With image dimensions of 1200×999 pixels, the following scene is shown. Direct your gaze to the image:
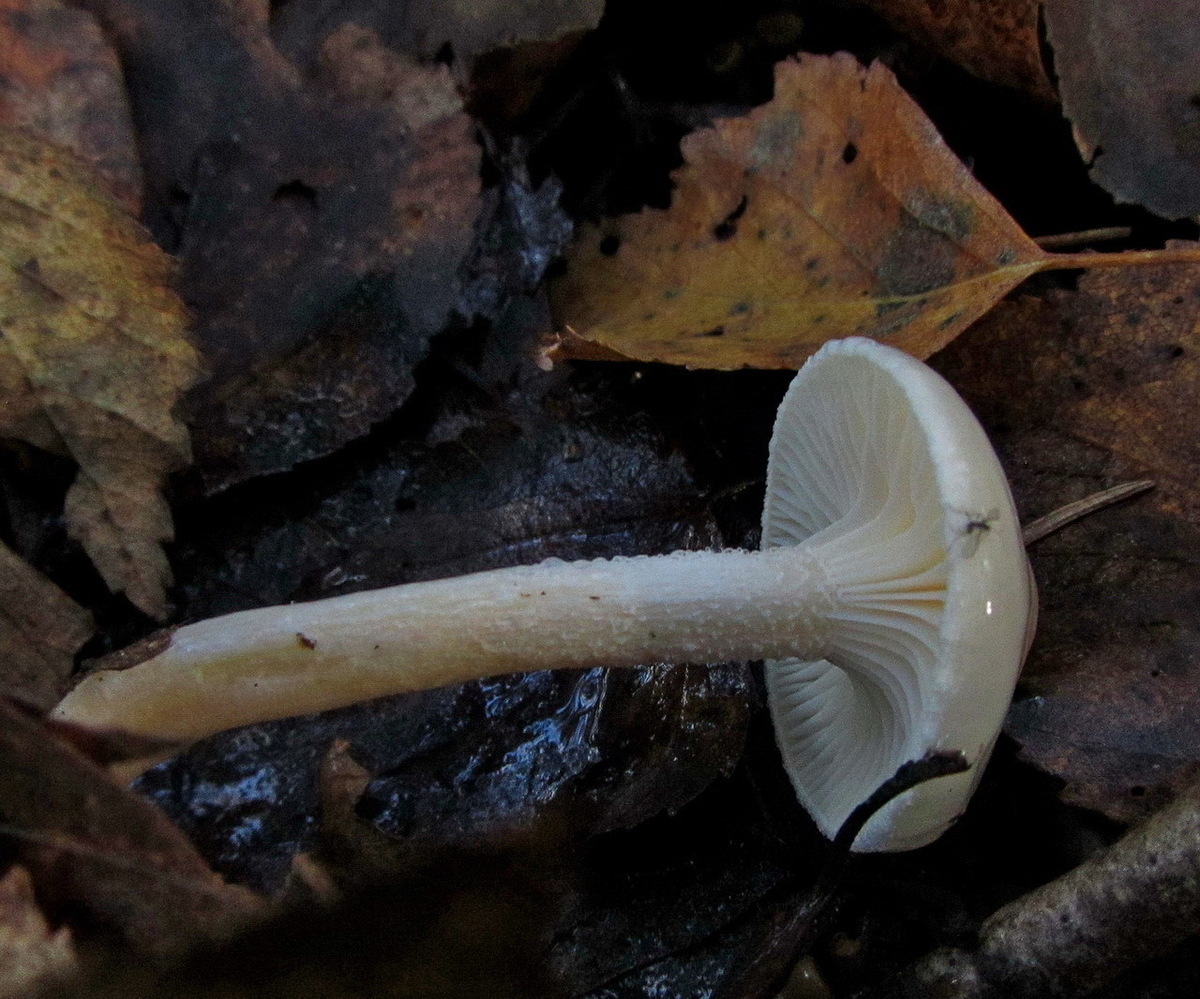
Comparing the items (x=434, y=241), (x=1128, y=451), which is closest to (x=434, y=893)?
(x=434, y=241)

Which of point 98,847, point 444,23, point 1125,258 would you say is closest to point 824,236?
point 1125,258

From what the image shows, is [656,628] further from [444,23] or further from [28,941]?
[444,23]

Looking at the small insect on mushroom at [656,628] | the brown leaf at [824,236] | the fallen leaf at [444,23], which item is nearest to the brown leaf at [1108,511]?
the brown leaf at [824,236]

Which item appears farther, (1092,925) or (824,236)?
(824,236)

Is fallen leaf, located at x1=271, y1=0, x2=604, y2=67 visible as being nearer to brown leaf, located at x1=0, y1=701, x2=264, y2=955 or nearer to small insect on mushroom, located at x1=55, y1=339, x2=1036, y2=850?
small insect on mushroom, located at x1=55, y1=339, x2=1036, y2=850

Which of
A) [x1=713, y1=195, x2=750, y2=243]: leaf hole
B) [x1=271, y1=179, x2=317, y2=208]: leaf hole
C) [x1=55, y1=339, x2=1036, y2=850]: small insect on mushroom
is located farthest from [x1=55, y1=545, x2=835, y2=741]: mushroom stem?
[x1=271, y1=179, x2=317, y2=208]: leaf hole

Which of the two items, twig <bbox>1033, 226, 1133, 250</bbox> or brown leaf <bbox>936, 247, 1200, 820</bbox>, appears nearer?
brown leaf <bbox>936, 247, 1200, 820</bbox>
